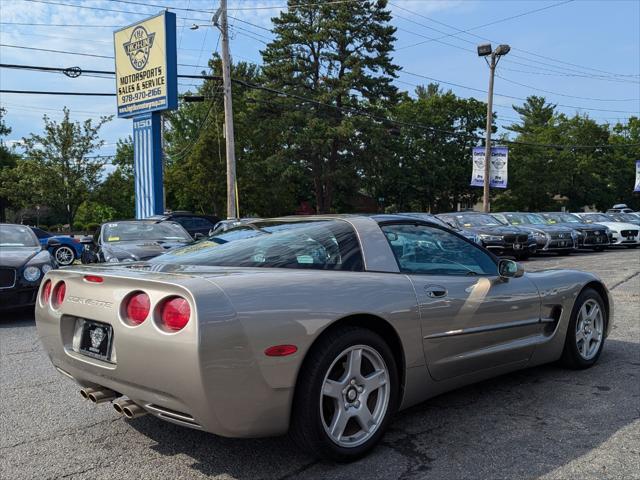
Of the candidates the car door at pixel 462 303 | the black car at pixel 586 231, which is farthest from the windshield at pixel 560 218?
the car door at pixel 462 303

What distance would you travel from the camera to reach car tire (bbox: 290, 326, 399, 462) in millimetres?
2844

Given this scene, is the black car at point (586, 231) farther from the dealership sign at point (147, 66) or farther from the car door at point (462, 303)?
the car door at point (462, 303)

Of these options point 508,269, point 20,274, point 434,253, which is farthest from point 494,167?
point 434,253

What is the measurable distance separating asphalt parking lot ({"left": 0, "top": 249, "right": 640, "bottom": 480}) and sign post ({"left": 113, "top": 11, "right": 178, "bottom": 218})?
1473 cm

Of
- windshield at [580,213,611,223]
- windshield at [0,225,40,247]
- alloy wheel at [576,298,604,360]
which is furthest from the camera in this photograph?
windshield at [580,213,611,223]

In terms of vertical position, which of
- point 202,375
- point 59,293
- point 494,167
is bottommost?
point 202,375

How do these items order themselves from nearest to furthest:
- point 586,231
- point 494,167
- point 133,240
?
point 133,240 < point 586,231 < point 494,167

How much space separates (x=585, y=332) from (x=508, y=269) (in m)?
1.28

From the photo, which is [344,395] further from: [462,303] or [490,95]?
[490,95]

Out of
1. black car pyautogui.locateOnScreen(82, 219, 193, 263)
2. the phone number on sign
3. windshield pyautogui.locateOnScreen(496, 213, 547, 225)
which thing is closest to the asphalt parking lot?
black car pyautogui.locateOnScreen(82, 219, 193, 263)

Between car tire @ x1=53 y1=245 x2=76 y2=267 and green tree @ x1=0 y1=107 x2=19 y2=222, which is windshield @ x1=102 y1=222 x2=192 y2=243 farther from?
green tree @ x1=0 y1=107 x2=19 y2=222

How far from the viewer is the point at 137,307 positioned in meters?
2.84

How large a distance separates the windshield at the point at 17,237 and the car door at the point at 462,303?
6.73 metres

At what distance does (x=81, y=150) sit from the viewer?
27.4 m
